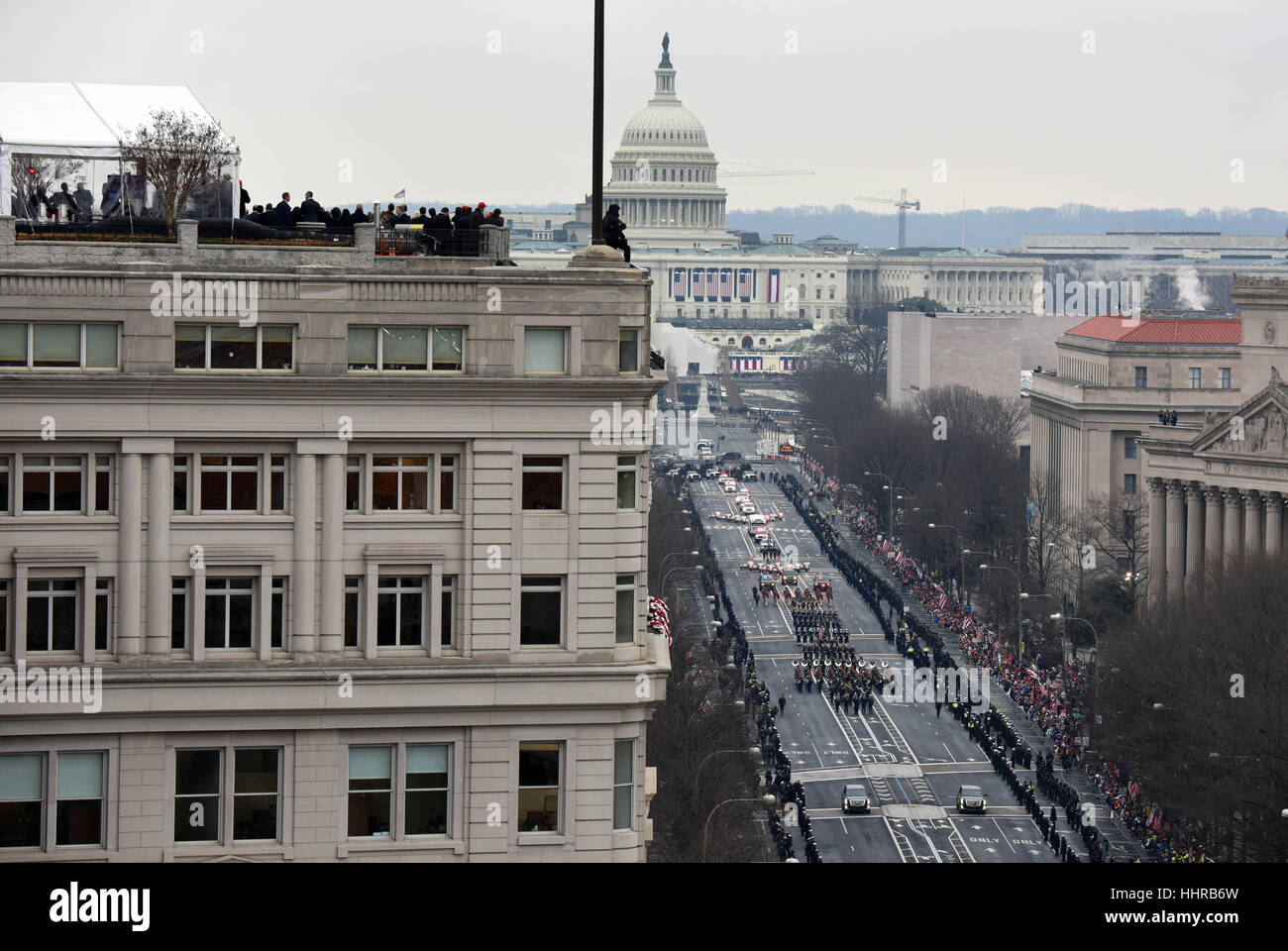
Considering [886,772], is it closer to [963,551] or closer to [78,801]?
[963,551]

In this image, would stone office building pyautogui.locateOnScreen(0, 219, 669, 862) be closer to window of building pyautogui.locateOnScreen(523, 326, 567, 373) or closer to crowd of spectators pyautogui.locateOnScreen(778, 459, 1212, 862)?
window of building pyautogui.locateOnScreen(523, 326, 567, 373)

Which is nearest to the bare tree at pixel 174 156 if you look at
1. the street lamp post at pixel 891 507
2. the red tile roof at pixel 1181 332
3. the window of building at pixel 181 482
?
the window of building at pixel 181 482

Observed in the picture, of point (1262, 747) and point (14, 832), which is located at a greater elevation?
point (14, 832)

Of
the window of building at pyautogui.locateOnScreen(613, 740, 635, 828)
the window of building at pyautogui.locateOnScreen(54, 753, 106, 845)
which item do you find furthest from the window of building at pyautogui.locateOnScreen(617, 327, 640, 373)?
the window of building at pyautogui.locateOnScreen(54, 753, 106, 845)

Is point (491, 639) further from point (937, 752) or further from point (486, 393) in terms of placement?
point (937, 752)

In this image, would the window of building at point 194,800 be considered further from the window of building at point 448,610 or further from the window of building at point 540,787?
the window of building at point 540,787
